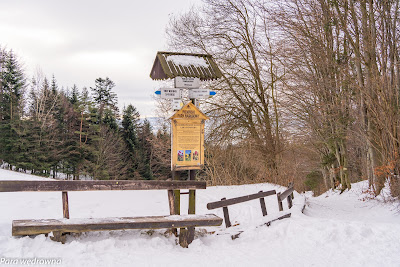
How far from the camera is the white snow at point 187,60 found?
23.8 feet

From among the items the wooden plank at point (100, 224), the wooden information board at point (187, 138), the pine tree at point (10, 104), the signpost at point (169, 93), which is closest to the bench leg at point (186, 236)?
the wooden plank at point (100, 224)

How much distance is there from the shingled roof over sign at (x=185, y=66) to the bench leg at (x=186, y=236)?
11.1ft

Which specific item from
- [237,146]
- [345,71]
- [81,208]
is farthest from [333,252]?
[237,146]

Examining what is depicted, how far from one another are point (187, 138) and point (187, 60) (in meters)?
1.90

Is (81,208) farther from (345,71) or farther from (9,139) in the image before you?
(9,139)

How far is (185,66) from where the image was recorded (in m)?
7.18

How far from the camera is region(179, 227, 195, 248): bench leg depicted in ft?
16.0

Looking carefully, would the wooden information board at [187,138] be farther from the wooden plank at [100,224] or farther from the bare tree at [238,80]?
the bare tree at [238,80]

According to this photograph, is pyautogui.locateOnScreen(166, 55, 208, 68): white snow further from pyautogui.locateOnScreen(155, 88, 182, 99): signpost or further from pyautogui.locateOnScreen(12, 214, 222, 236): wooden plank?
pyautogui.locateOnScreen(12, 214, 222, 236): wooden plank

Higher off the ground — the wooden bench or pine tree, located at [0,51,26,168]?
pine tree, located at [0,51,26,168]

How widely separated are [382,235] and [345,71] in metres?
7.80

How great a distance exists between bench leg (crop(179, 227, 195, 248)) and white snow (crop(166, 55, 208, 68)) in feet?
12.4

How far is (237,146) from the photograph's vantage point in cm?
1602

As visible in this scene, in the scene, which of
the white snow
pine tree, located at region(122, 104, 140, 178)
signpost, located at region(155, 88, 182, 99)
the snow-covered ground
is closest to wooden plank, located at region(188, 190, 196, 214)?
the snow-covered ground
